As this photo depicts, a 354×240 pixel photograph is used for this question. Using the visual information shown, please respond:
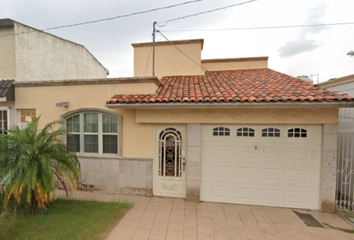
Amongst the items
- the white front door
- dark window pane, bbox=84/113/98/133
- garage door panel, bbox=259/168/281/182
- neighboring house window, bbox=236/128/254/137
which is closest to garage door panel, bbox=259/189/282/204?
garage door panel, bbox=259/168/281/182

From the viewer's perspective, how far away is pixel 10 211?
4520 millimetres

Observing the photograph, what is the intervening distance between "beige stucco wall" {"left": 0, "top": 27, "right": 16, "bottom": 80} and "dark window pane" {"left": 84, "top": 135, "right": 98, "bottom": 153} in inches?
164

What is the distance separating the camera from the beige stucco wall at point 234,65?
29.4 ft

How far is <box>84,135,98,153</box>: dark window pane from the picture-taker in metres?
6.20

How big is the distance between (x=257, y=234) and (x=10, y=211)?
6425 millimetres

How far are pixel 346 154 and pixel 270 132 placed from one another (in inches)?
100

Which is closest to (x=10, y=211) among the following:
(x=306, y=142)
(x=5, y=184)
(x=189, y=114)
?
(x=5, y=184)

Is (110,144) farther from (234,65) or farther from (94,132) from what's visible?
(234,65)

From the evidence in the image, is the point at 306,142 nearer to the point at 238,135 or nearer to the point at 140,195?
the point at 238,135

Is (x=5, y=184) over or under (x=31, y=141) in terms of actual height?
under

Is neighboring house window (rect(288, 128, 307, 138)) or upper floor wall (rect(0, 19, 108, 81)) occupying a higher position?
upper floor wall (rect(0, 19, 108, 81))

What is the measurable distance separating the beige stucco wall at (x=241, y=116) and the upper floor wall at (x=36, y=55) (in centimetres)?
588

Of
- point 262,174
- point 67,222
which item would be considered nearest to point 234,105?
point 262,174

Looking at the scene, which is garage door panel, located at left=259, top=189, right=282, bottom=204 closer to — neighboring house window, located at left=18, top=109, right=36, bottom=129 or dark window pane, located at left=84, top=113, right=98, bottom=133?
dark window pane, located at left=84, top=113, right=98, bottom=133
